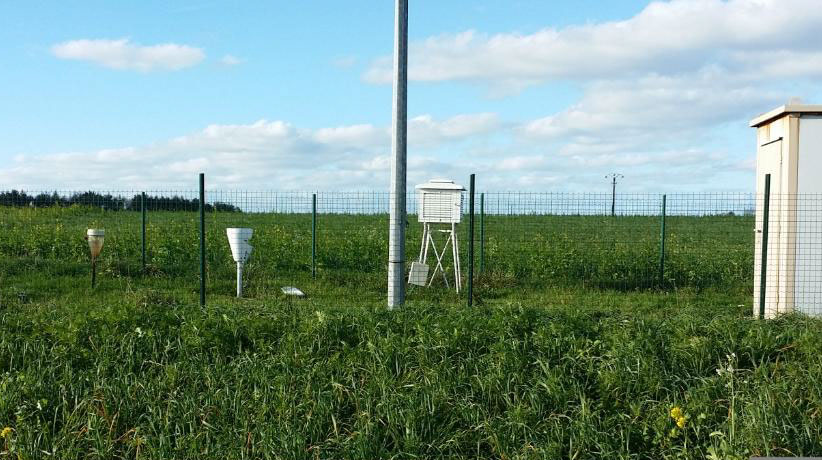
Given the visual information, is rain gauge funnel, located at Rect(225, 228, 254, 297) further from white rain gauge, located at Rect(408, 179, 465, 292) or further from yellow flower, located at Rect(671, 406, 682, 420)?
yellow flower, located at Rect(671, 406, 682, 420)

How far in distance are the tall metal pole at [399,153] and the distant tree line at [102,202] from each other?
559 cm

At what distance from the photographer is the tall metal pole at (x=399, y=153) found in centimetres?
997

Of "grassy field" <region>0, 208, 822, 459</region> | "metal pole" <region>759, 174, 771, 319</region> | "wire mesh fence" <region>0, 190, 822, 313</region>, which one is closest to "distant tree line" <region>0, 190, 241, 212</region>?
"wire mesh fence" <region>0, 190, 822, 313</region>

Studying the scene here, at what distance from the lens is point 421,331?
7.26 metres

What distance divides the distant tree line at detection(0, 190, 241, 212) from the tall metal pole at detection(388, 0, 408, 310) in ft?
18.3

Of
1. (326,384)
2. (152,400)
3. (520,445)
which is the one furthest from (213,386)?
(520,445)

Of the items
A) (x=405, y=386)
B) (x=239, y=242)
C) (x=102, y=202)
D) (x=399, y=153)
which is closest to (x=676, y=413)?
(x=405, y=386)

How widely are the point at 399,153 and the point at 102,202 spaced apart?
8.50 metres

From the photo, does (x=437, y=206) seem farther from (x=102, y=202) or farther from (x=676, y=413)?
(x=676, y=413)

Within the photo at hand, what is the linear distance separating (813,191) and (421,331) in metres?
6.97

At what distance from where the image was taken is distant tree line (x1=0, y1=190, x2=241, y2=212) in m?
15.4

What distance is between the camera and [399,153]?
10078 mm

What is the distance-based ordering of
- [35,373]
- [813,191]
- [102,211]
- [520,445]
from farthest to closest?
[102,211] < [813,191] < [35,373] < [520,445]

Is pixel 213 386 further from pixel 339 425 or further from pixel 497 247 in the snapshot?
pixel 497 247
